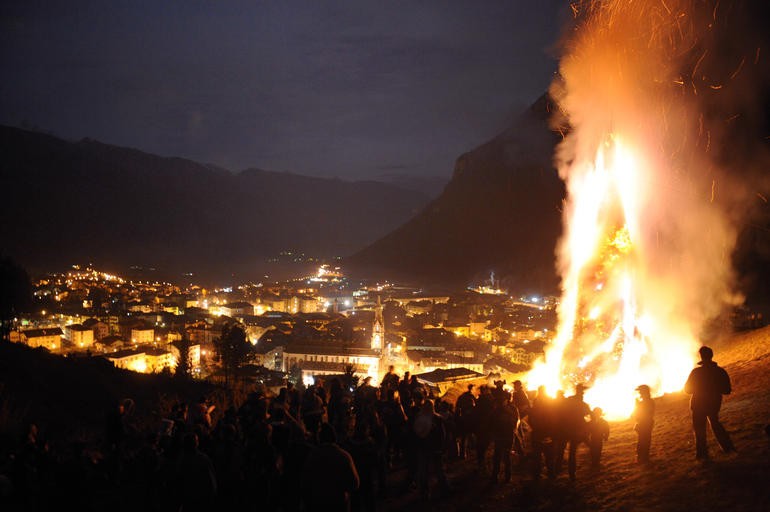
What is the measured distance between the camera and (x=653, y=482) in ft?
24.1

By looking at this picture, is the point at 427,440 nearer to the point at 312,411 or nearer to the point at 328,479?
the point at 312,411

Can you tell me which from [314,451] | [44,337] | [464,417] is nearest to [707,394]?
[464,417]

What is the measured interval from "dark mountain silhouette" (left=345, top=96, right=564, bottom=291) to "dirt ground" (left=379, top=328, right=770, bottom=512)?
7899 centimetres

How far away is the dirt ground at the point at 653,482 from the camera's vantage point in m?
6.51

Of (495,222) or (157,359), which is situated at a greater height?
(495,222)

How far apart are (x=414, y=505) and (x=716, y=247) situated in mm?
25610

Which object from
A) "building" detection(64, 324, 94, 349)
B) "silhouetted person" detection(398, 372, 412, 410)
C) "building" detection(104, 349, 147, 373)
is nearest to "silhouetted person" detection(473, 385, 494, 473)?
"silhouetted person" detection(398, 372, 412, 410)

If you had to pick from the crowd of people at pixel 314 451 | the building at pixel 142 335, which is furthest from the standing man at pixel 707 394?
the building at pixel 142 335

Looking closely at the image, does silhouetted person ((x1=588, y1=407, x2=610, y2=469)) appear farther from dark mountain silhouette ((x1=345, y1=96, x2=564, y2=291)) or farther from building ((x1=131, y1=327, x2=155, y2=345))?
dark mountain silhouette ((x1=345, y1=96, x2=564, y2=291))

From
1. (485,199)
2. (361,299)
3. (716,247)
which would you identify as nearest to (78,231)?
(361,299)

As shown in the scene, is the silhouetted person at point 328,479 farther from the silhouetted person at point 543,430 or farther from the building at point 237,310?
the building at point 237,310

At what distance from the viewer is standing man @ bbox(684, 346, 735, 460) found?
7.31 meters

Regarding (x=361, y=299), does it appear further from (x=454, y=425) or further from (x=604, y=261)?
(x=454, y=425)

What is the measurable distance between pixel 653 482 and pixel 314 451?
5.32 meters
